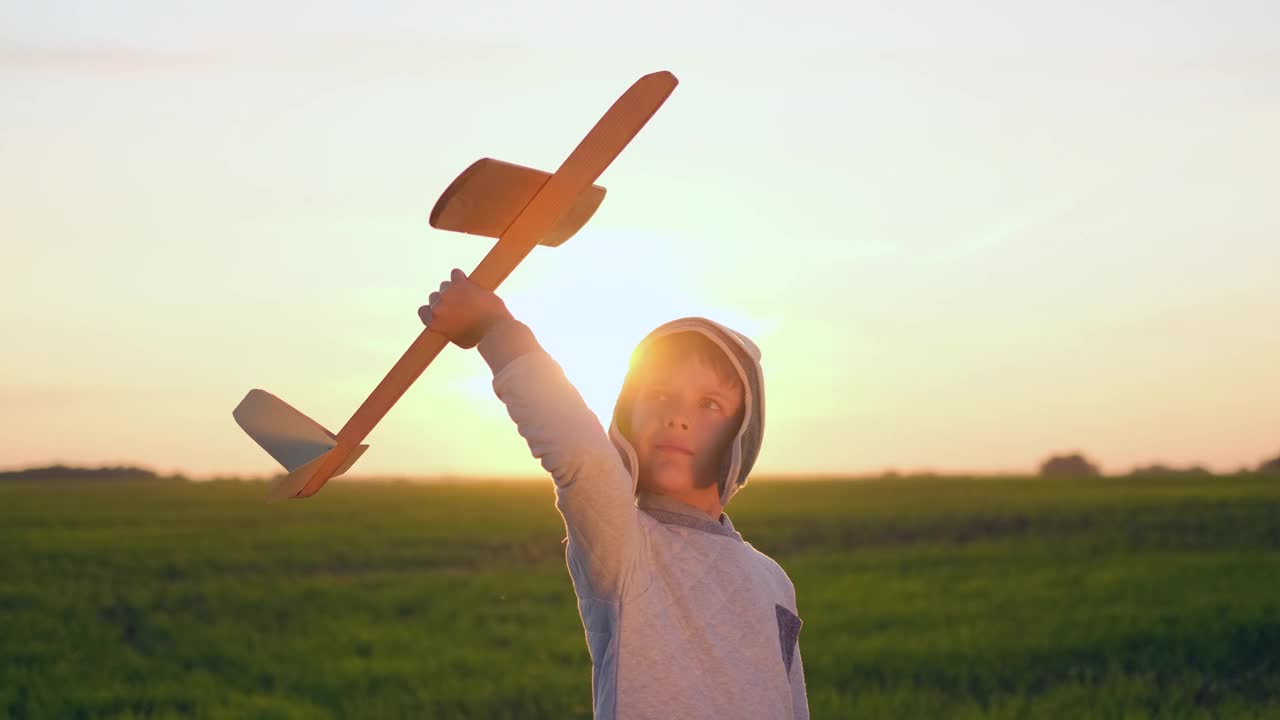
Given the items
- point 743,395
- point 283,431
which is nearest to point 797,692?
point 743,395

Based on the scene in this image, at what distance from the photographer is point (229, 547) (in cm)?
2192

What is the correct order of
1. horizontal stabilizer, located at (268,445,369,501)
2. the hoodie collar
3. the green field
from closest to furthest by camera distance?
horizontal stabilizer, located at (268,445,369,501), the hoodie collar, the green field

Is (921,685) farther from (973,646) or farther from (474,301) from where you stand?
(474,301)

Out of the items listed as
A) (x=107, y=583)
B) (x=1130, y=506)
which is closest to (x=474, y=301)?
(x=107, y=583)

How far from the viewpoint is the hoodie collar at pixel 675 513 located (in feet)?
7.98

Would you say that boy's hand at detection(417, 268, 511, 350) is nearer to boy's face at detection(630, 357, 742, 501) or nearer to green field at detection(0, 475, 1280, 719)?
boy's face at detection(630, 357, 742, 501)

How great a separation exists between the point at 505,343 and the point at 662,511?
0.50 meters

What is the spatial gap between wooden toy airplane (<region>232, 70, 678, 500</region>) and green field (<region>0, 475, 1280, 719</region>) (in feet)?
19.7

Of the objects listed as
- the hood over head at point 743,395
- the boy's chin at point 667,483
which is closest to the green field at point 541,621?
the hood over head at point 743,395

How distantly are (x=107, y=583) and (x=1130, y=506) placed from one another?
20.9 meters

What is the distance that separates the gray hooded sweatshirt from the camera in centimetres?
209

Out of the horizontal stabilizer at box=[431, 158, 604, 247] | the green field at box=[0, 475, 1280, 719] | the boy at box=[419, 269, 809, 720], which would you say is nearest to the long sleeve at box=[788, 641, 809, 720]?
the boy at box=[419, 269, 809, 720]

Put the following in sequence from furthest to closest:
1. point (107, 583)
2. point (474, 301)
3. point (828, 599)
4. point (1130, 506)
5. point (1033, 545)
→ point (1130, 506)
point (1033, 545)
point (107, 583)
point (828, 599)
point (474, 301)

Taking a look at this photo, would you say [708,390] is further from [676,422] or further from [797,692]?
[797,692]
